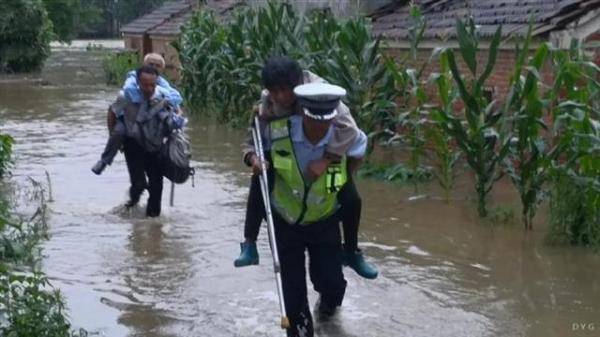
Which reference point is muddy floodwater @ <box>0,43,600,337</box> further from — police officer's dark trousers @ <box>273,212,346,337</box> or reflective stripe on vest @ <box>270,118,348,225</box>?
reflective stripe on vest @ <box>270,118,348,225</box>

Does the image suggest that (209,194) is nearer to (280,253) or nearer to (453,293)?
(453,293)

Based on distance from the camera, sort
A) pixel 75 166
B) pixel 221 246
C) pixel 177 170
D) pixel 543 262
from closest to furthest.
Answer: pixel 543 262 < pixel 221 246 < pixel 177 170 < pixel 75 166

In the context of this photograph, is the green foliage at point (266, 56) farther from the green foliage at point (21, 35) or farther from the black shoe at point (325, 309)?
the green foliage at point (21, 35)

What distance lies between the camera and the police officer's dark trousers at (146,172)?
34.6ft

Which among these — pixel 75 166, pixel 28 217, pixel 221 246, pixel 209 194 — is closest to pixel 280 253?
pixel 221 246

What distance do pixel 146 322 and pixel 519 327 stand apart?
2.45 m

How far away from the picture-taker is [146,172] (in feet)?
35.3

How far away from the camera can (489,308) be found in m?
7.50

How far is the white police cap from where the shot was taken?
606cm

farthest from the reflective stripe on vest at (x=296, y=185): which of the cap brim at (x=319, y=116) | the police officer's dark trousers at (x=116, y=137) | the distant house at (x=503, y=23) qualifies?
the distant house at (x=503, y=23)

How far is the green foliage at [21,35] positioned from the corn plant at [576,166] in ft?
108

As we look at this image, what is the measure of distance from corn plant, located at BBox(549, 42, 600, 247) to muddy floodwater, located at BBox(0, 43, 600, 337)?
24 centimetres

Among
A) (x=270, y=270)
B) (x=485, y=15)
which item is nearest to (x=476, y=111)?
(x=270, y=270)

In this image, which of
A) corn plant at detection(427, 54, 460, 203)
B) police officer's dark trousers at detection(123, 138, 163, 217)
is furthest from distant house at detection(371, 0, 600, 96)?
police officer's dark trousers at detection(123, 138, 163, 217)
